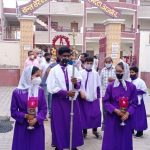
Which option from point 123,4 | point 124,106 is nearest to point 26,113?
point 124,106

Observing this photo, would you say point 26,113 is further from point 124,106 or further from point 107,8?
point 107,8

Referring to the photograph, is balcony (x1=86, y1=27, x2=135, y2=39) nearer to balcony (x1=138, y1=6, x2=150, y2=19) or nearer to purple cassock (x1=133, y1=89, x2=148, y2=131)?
balcony (x1=138, y1=6, x2=150, y2=19)

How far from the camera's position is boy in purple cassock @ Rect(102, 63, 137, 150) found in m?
5.59

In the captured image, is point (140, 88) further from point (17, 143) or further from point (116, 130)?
point (17, 143)

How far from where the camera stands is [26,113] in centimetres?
491

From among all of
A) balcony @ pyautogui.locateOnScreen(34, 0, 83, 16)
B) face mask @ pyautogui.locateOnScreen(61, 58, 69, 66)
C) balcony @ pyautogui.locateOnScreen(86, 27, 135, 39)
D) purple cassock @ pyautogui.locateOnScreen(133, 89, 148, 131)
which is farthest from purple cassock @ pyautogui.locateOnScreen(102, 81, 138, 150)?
balcony @ pyautogui.locateOnScreen(34, 0, 83, 16)

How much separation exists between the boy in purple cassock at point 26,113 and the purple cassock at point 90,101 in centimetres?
253

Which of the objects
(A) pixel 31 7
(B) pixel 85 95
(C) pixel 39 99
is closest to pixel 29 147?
(C) pixel 39 99

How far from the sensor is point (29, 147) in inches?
195

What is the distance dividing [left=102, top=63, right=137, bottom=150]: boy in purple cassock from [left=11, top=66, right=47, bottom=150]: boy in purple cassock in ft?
3.88

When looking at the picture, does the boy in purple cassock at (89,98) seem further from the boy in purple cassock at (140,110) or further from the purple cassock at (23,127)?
the purple cassock at (23,127)

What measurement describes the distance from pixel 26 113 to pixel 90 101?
9.03 feet

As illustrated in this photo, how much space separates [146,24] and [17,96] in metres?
37.8

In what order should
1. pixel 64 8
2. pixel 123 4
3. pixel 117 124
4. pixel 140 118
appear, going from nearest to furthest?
pixel 117 124, pixel 140 118, pixel 64 8, pixel 123 4
